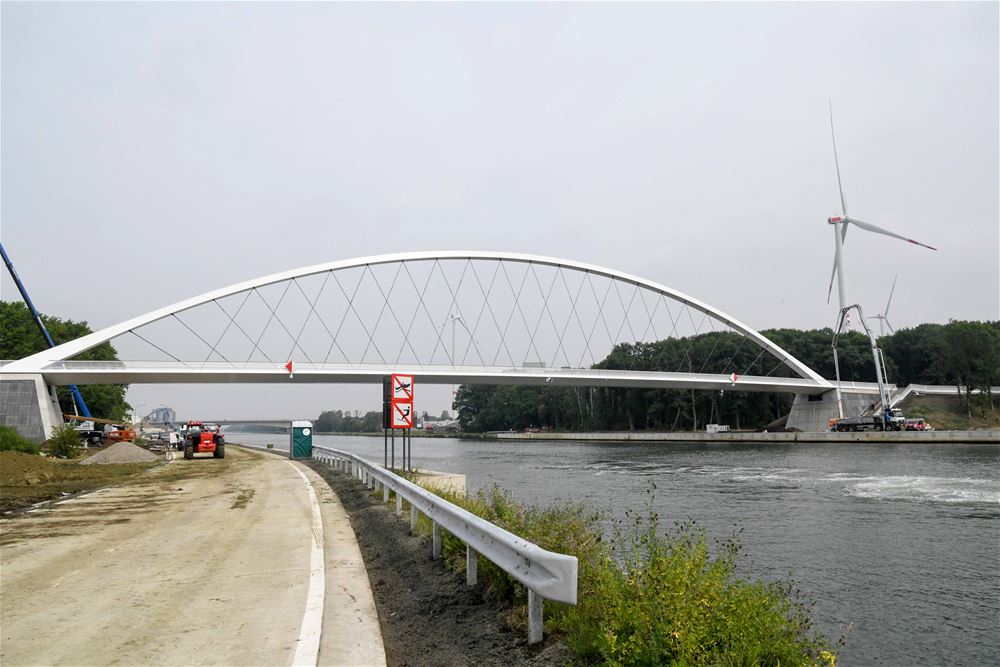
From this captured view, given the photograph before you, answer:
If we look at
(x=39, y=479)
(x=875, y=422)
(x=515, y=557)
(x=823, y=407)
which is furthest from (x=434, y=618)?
(x=823, y=407)

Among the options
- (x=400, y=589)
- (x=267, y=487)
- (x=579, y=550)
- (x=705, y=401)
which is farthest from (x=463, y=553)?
(x=705, y=401)

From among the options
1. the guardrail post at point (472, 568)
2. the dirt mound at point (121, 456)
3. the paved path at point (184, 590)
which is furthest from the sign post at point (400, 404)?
the dirt mound at point (121, 456)

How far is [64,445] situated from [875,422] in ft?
264

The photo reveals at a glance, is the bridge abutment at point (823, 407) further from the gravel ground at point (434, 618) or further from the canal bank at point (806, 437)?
the gravel ground at point (434, 618)

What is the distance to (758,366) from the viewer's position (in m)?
118

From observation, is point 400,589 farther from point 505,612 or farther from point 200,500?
point 200,500

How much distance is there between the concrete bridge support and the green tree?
2049 centimetres

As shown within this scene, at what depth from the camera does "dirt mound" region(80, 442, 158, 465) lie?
3877 centimetres

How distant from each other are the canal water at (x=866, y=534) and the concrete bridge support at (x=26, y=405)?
39.3m

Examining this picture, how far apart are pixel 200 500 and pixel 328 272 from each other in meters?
54.0

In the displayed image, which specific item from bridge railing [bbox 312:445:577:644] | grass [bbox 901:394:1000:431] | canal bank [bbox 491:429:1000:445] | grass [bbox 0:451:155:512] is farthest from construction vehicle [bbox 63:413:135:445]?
grass [bbox 901:394:1000:431]

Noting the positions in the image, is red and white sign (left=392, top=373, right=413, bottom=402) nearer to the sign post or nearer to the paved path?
the sign post

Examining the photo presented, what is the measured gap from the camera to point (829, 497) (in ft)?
82.7

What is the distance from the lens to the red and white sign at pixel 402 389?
19.5 meters
